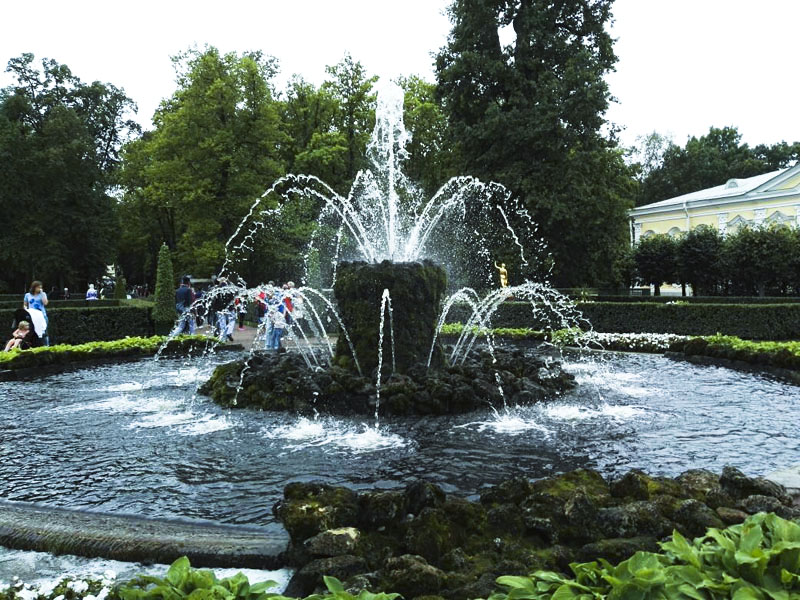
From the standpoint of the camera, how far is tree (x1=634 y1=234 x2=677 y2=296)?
3484cm

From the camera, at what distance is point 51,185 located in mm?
39344

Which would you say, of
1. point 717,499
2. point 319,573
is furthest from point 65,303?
point 717,499

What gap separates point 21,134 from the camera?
39000 millimetres

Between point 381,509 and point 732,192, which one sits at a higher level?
point 732,192

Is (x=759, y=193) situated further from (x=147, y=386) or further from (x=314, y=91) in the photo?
(x=147, y=386)

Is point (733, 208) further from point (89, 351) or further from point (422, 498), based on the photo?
point (422, 498)

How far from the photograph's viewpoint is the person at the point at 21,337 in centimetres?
1366

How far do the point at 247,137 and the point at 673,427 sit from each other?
29091 millimetres

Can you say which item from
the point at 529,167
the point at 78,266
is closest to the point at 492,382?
the point at 529,167

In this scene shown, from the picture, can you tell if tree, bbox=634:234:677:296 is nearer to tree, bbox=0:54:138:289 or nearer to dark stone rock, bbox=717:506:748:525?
tree, bbox=0:54:138:289

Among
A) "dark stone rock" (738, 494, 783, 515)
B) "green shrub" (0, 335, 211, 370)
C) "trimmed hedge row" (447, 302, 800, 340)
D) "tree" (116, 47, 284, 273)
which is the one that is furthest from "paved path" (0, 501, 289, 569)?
"tree" (116, 47, 284, 273)

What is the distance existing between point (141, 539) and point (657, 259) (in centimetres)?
3486

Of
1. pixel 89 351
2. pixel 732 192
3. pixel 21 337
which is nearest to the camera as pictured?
pixel 89 351

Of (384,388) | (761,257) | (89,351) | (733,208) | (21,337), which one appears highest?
(733,208)
